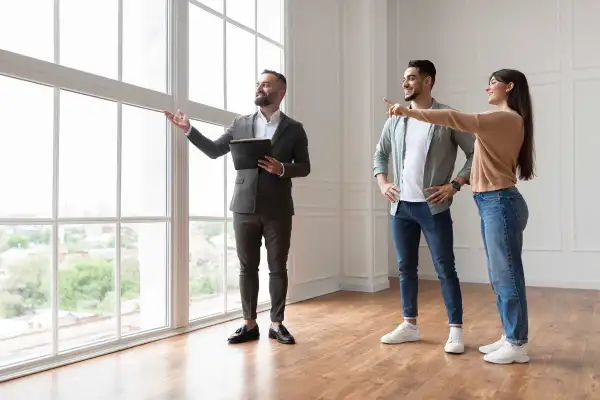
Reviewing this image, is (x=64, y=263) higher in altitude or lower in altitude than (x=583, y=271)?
higher

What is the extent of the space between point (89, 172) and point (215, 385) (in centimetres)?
118

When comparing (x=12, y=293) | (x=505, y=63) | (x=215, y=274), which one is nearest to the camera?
(x=12, y=293)

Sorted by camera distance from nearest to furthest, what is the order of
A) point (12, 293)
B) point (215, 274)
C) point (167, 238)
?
1. point (12, 293)
2. point (167, 238)
3. point (215, 274)

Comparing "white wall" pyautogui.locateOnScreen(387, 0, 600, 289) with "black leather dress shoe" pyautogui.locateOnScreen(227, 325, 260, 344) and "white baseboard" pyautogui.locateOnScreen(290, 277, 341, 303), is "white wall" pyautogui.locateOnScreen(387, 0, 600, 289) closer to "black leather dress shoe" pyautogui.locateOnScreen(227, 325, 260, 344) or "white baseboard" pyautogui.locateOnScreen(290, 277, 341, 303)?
"white baseboard" pyautogui.locateOnScreen(290, 277, 341, 303)

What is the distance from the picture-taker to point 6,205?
8.20ft

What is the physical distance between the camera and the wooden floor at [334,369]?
7.47ft

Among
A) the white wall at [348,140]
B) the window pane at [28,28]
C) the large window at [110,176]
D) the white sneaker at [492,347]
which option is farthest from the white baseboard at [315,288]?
the window pane at [28,28]

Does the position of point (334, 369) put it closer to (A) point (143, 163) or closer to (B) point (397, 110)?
(B) point (397, 110)

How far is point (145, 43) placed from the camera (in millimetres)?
3287

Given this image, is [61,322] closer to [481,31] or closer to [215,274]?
[215,274]

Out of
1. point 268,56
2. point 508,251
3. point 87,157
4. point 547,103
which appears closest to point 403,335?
point 508,251

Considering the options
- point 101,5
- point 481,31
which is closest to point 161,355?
point 101,5

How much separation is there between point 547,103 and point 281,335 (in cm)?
397

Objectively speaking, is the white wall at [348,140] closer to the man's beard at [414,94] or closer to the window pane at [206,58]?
the window pane at [206,58]
